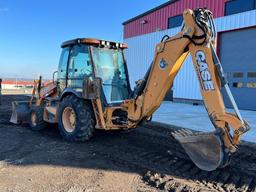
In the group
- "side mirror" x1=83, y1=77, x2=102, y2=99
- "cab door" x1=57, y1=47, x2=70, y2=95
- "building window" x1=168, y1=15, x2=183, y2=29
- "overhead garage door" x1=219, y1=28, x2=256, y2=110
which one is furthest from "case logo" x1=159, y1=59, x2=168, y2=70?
"building window" x1=168, y1=15, x2=183, y2=29

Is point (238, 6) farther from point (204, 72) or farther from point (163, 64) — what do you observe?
point (204, 72)

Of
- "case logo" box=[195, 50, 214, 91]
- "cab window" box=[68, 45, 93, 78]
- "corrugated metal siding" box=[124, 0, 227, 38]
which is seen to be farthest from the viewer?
"corrugated metal siding" box=[124, 0, 227, 38]

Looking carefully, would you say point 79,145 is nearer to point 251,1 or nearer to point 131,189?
point 131,189

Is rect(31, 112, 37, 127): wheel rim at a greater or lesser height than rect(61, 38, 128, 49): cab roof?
lesser

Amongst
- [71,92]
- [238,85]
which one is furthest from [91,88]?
[238,85]

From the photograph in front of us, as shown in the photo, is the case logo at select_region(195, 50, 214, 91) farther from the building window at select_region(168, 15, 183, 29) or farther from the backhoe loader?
the building window at select_region(168, 15, 183, 29)

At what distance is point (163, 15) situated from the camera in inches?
806

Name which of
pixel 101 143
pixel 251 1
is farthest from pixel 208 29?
pixel 251 1

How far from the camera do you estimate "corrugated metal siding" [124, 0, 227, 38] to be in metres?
16.5

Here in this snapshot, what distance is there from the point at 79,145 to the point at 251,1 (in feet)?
38.3

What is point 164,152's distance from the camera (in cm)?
647

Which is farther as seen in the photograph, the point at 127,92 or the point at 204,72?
the point at 127,92

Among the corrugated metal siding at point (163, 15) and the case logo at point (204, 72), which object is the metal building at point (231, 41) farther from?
the case logo at point (204, 72)

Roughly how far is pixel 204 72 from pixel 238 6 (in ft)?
38.8
